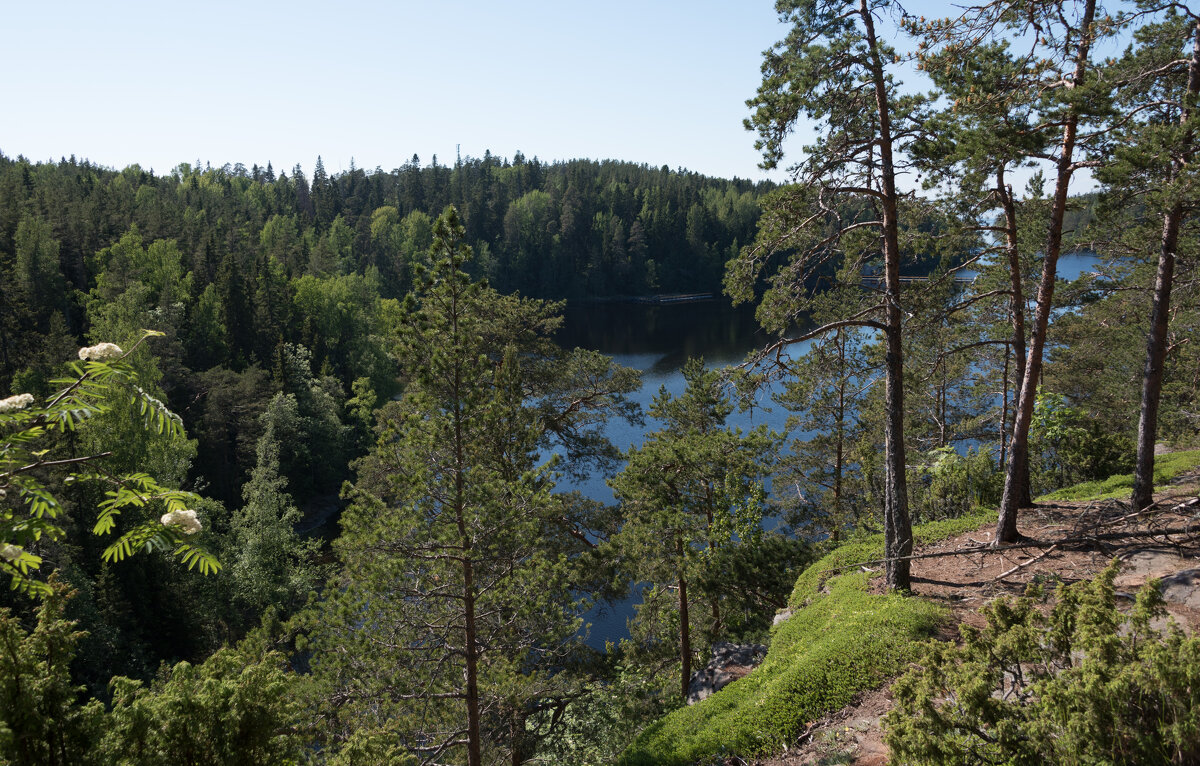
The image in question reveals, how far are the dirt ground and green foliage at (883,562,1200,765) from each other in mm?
1405

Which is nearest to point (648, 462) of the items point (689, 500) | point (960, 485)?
point (689, 500)

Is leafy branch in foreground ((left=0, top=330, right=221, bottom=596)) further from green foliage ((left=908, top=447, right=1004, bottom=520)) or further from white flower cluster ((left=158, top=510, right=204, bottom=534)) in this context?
green foliage ((left=908, top=447, right=1004, bottom=520))

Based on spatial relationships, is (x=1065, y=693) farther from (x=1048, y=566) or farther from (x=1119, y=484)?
(x=1119, y=484)

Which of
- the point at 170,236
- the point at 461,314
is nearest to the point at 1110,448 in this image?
the point at 461,314

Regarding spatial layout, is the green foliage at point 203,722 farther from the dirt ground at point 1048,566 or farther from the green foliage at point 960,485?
the green foliage at point 960,485

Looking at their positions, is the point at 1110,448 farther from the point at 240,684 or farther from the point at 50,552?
the point at 50,552

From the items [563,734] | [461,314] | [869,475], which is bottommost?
[563,734]

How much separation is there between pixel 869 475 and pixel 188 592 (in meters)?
24.3

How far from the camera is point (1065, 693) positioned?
375 cm

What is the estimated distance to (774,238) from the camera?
30.2 feet

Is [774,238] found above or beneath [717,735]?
above

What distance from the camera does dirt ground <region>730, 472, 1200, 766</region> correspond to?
22.6ft

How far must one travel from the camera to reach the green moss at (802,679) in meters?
7.70

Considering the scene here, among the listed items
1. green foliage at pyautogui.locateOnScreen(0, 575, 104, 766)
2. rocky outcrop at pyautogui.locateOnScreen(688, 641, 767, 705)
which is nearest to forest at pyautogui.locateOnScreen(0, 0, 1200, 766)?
green foliage at pyautogui.locateOnScreen(0, 575, 104, 766)
